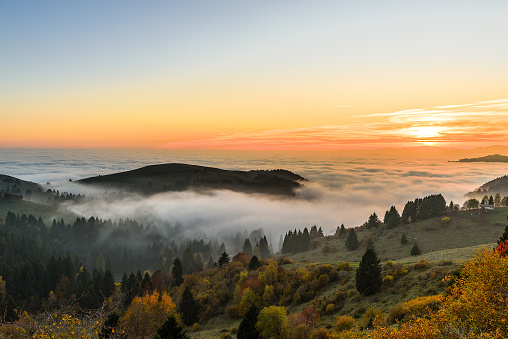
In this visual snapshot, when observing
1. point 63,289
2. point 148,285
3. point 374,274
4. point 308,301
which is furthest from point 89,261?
point 374,274

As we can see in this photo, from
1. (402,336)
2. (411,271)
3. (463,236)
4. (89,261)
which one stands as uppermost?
(402,336)

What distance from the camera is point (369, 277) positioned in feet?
164

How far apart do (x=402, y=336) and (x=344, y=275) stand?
45.8 metres

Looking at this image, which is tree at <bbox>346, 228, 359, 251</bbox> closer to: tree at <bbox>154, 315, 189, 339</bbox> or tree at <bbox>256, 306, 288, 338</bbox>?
tree at <bbox>256, 306, 288, 338</bbox>

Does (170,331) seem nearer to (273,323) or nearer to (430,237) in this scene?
(273,323)

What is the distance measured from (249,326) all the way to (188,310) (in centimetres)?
3318

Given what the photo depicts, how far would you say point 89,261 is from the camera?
184 metres

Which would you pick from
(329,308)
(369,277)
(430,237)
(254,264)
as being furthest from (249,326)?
(430,237)

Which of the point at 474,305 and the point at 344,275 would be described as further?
the point at 344,275

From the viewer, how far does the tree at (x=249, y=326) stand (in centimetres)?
4065

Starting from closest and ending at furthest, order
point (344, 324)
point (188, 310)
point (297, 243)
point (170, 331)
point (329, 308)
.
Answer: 1. point (170, 331)
2. point (344, 324)
3. point (329, 308)
4. point (188, 310)
5. point (297, 243)

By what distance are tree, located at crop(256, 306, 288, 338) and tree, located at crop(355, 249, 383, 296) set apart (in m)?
17.1

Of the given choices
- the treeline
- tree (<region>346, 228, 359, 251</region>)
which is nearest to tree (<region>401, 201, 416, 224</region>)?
tree (<region>346, 228, 359, 251</region>)

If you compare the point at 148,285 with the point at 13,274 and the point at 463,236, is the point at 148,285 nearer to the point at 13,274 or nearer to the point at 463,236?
the point at 13,274
